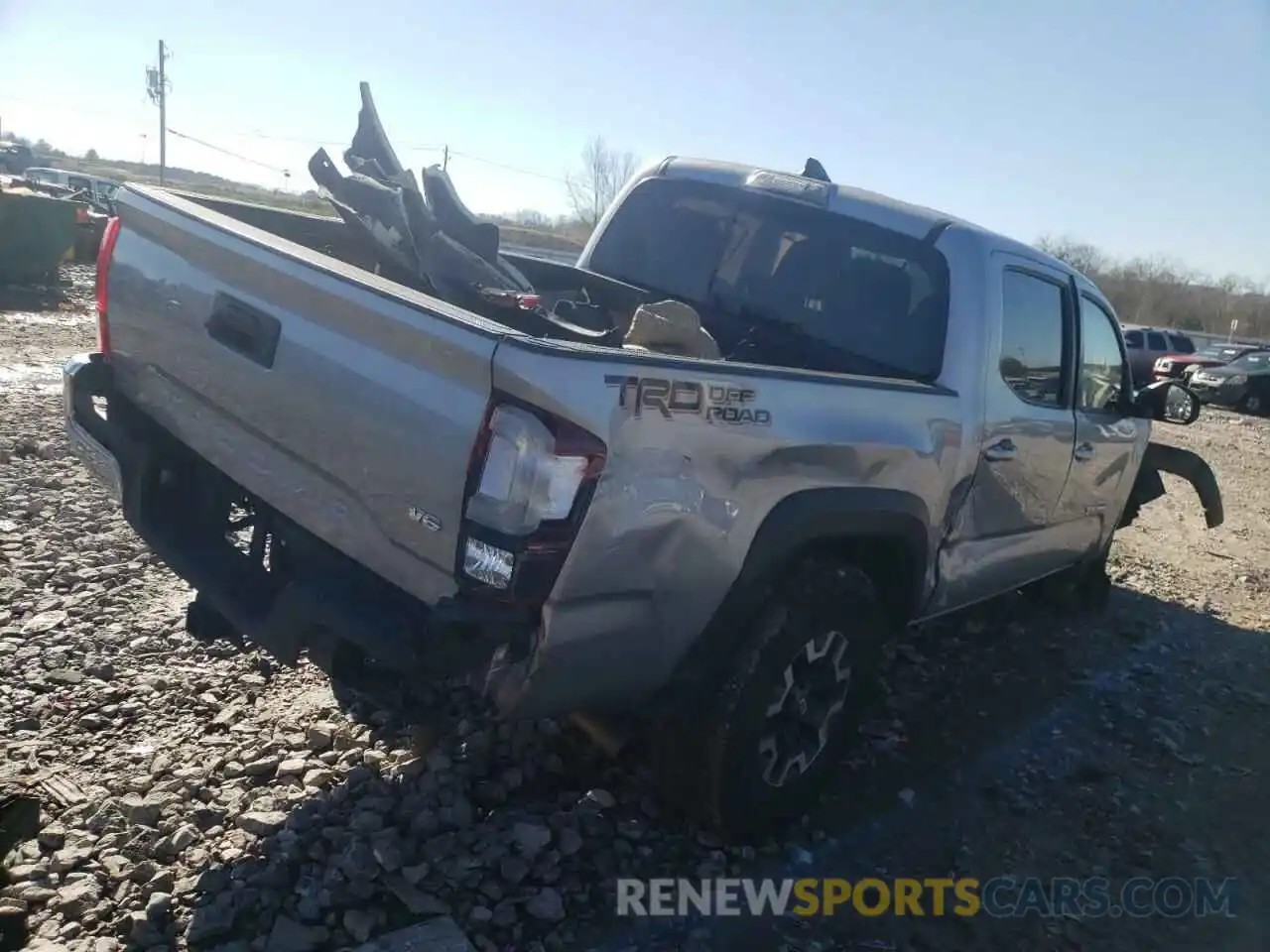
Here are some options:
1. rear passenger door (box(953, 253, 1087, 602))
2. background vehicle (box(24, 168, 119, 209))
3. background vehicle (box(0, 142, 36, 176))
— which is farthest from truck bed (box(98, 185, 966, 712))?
background vehicle (box(0, 142, 36, 176))

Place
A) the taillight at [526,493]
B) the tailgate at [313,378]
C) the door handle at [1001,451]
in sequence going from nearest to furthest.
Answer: the taillight at [526,493] < the tailgate at [313,378] < the door handle at [1001,451]

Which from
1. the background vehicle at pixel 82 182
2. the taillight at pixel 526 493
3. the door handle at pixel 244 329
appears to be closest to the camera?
the taillight at pixel 526 493

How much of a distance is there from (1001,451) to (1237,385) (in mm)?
22051

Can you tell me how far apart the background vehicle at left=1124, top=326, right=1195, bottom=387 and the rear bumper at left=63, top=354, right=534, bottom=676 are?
2408 centimetres

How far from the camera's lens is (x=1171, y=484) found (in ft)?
37.8

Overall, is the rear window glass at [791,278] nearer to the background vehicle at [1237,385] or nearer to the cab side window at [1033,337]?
the cab side window at [1033,337]

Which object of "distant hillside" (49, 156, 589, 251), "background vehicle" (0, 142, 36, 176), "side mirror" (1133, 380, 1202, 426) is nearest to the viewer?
"side mirror" (1133, 380, 1202, 426)

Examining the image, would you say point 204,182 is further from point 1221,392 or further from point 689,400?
point 689,400

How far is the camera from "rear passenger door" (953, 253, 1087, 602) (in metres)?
3.76

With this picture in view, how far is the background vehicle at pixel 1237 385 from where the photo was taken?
2211 cm

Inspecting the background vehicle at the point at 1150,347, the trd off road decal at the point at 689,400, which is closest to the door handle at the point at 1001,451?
the trd off road decal at the point at 689,400

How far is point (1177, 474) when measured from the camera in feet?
19.1

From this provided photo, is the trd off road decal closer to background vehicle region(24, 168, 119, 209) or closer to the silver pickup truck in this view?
the silver pickup truck

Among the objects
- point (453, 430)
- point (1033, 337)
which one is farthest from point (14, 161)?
point (453, 430)
